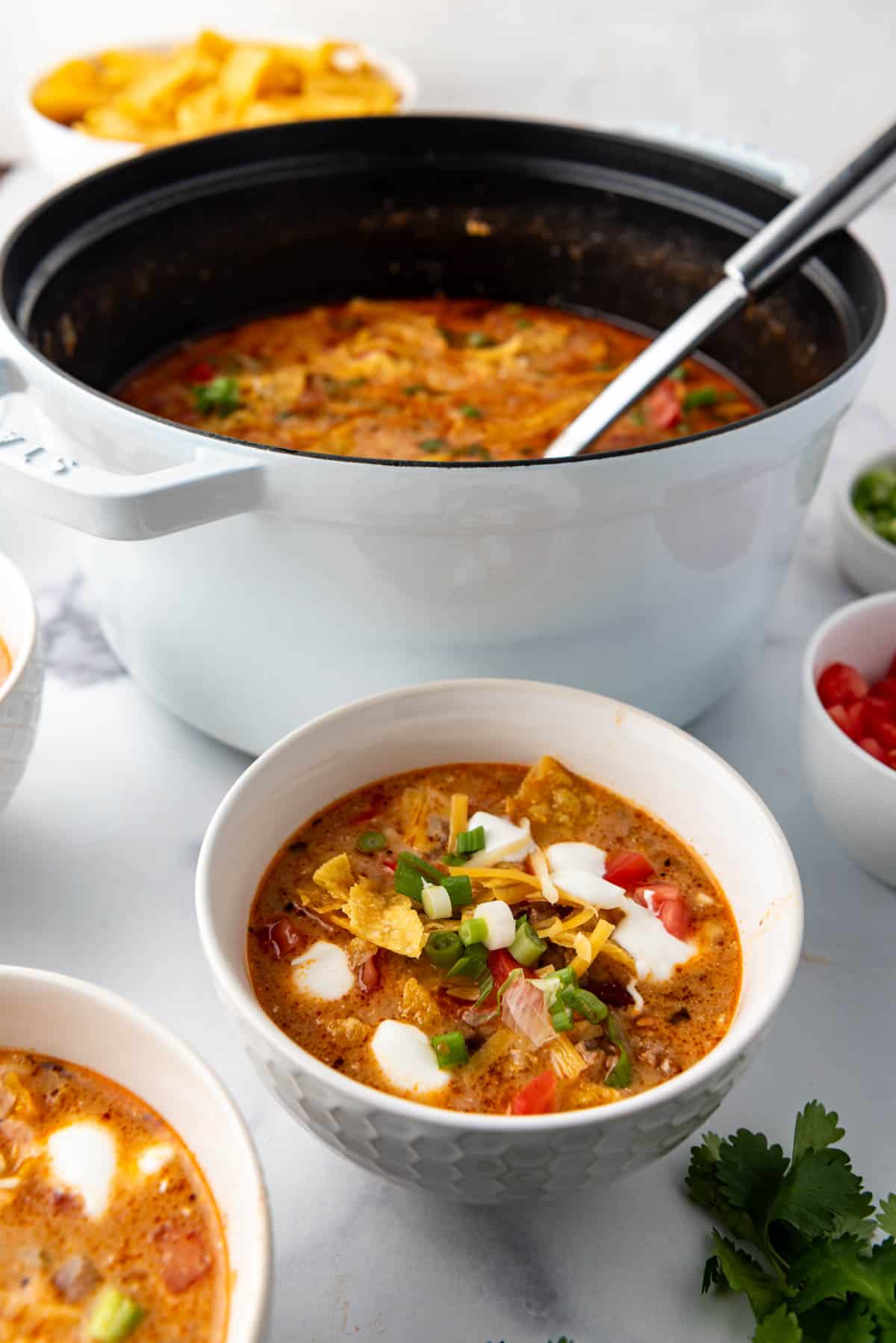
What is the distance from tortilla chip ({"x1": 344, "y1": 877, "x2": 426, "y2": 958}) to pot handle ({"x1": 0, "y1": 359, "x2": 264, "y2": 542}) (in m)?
0.39

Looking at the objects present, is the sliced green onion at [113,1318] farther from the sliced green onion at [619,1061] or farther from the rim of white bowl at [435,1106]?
the sliced green onion at [619,1061]

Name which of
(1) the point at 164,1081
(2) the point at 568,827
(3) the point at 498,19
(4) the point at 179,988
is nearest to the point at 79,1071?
(1) the point at 164,1081

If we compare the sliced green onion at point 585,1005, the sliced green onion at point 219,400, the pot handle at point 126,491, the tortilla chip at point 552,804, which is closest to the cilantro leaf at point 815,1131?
the sliced green onion at point 585,1005

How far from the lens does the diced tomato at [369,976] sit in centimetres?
118

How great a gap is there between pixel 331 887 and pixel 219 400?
96 cm

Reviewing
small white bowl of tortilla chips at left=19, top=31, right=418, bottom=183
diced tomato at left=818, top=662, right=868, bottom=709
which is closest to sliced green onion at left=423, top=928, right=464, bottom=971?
diced tomato at left=818, top=662, right=868, bottom=709

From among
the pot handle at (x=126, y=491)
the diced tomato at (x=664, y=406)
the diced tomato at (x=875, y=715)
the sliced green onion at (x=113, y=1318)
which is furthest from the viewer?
the diced tomato at (x=664, y=406)

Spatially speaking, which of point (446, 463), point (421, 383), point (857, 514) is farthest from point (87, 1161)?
point (857, 514)

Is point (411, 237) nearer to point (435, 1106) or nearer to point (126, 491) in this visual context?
point (126, 491)

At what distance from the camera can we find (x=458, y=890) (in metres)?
1.22

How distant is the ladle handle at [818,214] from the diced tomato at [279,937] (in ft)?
3.24

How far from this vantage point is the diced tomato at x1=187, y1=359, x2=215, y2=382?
81.8 inches

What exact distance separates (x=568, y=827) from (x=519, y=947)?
0.18 metres

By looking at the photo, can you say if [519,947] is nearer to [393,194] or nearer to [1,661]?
[1,661]
